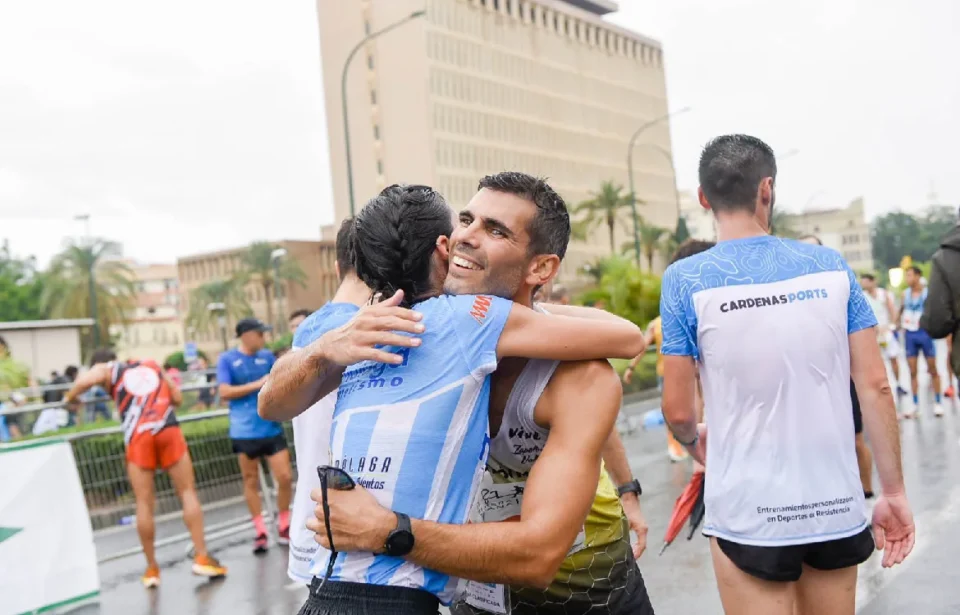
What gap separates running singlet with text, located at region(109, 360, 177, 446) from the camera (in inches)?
319

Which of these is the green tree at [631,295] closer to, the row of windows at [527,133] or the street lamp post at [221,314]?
the street lamp post at [221,314]

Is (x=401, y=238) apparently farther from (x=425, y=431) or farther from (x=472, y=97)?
(x=472, y=97)

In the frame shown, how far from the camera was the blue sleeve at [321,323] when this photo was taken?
3.23 metres

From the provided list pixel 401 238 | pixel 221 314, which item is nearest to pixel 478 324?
pixel 401 238

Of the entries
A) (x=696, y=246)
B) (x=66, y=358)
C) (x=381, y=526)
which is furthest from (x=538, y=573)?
(x=66, y=358)

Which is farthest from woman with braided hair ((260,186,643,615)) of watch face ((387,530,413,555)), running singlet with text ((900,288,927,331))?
running singlet with text ((900,288,927,331))

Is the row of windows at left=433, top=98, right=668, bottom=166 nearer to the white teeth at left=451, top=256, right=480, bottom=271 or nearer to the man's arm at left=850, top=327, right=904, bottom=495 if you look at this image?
the man's arm at left=850, top=327, right=904, bottom=495

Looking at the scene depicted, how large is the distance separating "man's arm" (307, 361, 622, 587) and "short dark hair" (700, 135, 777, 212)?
54.6 inches

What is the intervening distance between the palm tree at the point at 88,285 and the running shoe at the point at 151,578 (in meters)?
57.0

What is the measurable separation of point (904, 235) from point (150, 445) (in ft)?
471

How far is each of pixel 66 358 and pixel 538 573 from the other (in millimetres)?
30499

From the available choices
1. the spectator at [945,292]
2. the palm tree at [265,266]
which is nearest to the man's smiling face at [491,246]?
the spectator at [945,292]

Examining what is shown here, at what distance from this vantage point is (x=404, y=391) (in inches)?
84.2

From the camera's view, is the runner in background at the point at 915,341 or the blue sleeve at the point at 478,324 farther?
the runner in background at the point at 915,341
